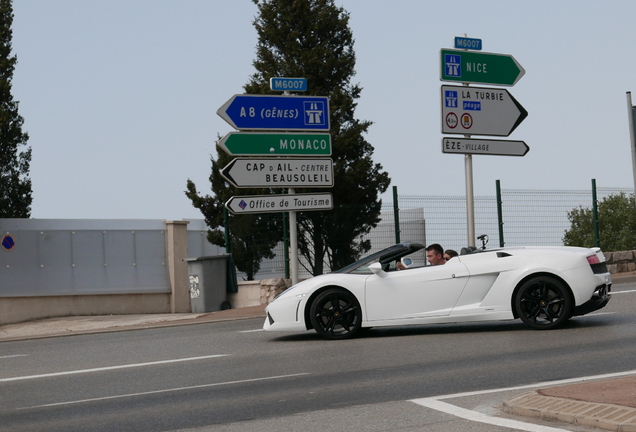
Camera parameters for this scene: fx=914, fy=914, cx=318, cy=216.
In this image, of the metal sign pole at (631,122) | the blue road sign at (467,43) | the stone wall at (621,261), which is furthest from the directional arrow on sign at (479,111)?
the stone wall at (621,261)

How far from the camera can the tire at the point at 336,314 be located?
11711 millimetres

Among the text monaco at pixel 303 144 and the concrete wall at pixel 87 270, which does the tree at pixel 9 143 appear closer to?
the concrete wall at pixel 87 270

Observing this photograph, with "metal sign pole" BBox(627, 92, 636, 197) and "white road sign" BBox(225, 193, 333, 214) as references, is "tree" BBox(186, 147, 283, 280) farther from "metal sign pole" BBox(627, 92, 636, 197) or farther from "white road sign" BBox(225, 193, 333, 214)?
"metal sign pole" BBox(627, 92, 636, 197)

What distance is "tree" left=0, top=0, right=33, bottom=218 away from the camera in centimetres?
3372

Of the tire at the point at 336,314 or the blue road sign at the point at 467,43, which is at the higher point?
the blue road sign at the point at 467,43

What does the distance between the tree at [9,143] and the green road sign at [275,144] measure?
61.3 feet

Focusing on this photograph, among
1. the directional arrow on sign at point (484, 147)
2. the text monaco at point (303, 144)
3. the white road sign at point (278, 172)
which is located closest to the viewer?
the directional arrow on sign at point (484, 147)

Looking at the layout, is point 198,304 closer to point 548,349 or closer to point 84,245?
point 84,245

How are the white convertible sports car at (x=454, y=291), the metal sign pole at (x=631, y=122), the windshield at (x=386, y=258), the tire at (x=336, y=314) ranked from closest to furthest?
the white convertible sports car at (x=454, y=291), the tire at (x=336, y=314), the windshield at (x=386, y=258), the metal sign pole at (x=631, y=122)

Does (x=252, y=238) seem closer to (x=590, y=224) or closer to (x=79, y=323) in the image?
(x=79, y=323)

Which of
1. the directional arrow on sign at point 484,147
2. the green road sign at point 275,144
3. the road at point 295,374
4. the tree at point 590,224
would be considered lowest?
the road at point 295,374

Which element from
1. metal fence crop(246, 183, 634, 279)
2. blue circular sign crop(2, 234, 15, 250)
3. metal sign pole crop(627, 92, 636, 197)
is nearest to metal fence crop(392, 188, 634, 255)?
metal fence crop(246, 183, 634, 279)

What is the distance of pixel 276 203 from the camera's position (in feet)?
59.0

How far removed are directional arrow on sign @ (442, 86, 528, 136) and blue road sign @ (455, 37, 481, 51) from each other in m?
0.79
